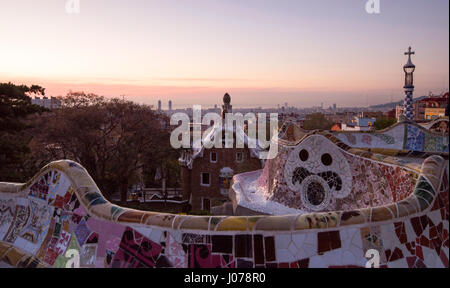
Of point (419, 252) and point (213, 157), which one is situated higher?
point (419, 252)

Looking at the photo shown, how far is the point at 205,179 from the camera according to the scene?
19984 millimetres

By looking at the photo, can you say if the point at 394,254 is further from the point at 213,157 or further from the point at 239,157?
the point at 213,157

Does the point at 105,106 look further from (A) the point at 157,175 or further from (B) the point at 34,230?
(B) the point at 34,230

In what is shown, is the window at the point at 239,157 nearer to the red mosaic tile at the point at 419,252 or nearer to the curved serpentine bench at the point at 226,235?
the curved serpentine bench at the point at 226,235

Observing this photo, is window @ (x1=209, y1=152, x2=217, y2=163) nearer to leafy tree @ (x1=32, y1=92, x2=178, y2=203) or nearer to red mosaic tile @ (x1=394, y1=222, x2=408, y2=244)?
leafy tree @ (x1=32, y1=92, x2=178, y2=203)

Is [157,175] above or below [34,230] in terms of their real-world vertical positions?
below

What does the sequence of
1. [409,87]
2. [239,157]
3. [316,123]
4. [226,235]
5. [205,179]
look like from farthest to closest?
[316,123]
[205,179]
[239,157]
[409,87]
[226,235]

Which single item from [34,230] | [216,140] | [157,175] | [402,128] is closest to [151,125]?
[216,140]

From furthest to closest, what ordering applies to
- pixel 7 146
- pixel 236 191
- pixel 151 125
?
pixel 151 125
pixel 7 146
pixel 236 191

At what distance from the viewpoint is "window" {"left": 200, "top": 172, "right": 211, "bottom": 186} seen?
19844 millimetres

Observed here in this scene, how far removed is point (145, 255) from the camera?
295 centimetres

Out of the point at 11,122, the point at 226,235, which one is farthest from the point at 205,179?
the point at 226,235

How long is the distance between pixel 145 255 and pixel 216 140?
16.5m

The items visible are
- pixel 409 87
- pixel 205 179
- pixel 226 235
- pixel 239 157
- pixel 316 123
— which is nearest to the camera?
pixel 226 235
